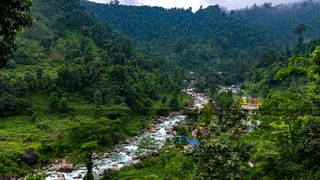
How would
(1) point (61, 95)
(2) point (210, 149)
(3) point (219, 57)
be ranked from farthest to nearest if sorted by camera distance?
(3) point (219, 57), (1) point (61, 95), (2) point (210, 149)

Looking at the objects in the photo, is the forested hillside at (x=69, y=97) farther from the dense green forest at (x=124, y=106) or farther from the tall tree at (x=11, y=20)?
the tall tree at (x=11, y=20)

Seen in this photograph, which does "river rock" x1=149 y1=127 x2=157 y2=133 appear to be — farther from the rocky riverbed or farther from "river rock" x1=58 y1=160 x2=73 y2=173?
"river rock" x1=58 y1=160 x2=73 y2=173

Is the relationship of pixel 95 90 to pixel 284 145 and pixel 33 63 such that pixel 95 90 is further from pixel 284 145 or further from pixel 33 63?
pixel 284 145

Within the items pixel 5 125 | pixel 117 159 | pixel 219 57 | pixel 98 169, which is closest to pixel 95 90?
pixel 5 125

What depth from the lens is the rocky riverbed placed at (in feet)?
169

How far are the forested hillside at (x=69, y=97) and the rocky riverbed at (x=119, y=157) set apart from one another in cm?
172

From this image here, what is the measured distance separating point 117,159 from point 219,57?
132636mm

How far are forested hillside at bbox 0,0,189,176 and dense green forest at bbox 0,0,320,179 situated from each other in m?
0.19

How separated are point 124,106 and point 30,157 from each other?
26.6m

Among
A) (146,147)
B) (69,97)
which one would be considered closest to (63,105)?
(69,97)

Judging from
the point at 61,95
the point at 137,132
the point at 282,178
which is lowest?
the point at 137,132

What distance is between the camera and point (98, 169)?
2090 inches

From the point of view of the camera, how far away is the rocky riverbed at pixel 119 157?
2026 inches

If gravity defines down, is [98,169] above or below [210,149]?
below
